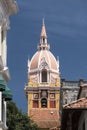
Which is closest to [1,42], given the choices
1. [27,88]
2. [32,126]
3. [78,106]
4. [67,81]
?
[78,106]

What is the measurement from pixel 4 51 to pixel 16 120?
75.7ft

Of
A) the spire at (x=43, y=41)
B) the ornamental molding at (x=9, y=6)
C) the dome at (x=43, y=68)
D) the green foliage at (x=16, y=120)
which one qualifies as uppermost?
the spire at (x=43, y=41)

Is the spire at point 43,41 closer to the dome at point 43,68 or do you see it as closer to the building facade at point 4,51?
the dome at point 43,68

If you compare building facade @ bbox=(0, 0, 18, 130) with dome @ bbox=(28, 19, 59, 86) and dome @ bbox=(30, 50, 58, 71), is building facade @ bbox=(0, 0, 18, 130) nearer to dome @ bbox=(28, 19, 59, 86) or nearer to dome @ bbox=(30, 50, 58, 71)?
dome @ bbox=(28, 19, 59, 86)

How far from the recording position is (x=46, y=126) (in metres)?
104

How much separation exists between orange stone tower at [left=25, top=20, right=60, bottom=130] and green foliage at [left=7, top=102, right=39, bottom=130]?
43362 millimetres

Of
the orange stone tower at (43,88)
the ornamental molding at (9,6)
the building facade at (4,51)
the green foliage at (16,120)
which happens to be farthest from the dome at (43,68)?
the building facade at (4,51)

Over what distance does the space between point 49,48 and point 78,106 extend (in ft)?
336

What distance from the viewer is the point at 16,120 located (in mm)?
56094

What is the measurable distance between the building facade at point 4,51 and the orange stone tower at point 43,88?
68929 mm

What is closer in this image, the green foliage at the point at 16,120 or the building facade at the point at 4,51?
the building facade at the point at 4,51

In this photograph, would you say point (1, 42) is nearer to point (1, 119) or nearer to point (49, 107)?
point (1, 119)

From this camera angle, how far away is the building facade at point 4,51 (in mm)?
31759

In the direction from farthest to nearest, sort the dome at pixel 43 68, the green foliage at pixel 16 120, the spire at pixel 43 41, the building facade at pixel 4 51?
1. the spire at pixel 43 41
2. the dome at pixel 43 68
3. the green foliage at pixel 16 120
4. the building facade at pixel 4 51
